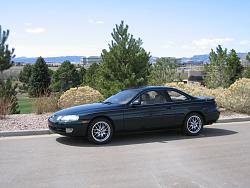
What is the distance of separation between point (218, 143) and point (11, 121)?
6.37 m

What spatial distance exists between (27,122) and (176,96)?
466 cm

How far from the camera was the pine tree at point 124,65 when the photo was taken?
2328cm

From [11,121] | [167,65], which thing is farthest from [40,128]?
[167,65]

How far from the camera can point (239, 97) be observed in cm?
1556

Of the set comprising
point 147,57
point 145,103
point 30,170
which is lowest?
point 30,170

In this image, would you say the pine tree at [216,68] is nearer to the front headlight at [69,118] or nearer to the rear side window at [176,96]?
the rear side window at [176,96]

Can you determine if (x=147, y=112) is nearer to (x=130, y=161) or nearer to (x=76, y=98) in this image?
(x=130, y=161)

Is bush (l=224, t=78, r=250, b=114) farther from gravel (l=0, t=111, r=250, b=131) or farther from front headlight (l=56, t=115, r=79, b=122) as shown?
front headlight (l=56, t=115, r=79, b=122)

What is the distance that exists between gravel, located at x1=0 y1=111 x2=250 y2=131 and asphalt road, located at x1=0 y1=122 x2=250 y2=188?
Answer: 3.34 ft

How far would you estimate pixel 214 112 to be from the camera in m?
11.5

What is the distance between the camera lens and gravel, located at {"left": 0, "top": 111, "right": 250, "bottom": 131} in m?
12.0

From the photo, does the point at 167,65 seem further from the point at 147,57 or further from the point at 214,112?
the point at 214,112

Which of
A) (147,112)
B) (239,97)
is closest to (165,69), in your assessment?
(239,97)

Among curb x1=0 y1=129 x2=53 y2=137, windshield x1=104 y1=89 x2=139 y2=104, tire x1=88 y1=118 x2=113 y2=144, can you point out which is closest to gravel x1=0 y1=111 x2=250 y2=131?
curb x1=0 y1=129 x2=53 y2=137
